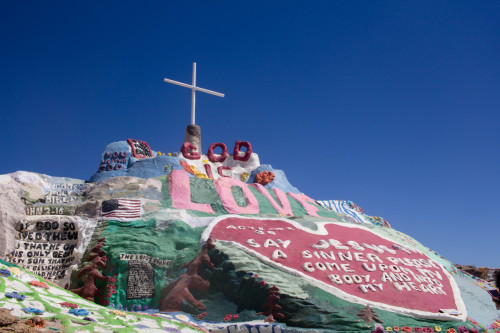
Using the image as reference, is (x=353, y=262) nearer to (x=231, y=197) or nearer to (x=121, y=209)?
(x=231, y=197)

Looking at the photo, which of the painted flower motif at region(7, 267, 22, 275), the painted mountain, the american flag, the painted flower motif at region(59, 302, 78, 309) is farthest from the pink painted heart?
the painted flower motif at region(7, 267, 22, 275)

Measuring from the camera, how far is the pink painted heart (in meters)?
9.38

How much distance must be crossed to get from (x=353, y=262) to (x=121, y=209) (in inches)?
229

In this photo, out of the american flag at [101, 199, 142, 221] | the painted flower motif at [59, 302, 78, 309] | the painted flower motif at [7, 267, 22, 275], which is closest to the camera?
the painted flower motif at [59, 302, 78, 309]

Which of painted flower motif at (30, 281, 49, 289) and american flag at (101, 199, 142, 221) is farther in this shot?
american flag at (101, 199, 142, 221)

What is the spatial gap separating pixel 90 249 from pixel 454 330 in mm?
7932

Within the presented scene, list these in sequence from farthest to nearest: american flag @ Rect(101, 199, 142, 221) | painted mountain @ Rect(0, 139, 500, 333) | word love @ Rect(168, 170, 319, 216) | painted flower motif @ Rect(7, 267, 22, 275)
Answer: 1. word love @ Rect(168, 170, 319, 216)
2. american flag @ Rect(101, 199, 142, 221)
3. painted mountain @ Rect(0, 139, 500, 333)
4. painted flower motif @ Rect(7, 267, 22, 275)

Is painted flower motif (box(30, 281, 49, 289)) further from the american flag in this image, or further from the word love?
the word love

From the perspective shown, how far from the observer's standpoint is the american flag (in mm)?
11078

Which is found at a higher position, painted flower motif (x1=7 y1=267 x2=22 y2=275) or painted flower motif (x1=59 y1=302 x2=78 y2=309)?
painted flower motif (x1=7 y1=267 x2=22 y2=275)

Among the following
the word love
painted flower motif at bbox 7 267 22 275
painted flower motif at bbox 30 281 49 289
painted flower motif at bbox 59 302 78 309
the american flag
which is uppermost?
the word love

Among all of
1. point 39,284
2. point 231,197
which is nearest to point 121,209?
point 231,197

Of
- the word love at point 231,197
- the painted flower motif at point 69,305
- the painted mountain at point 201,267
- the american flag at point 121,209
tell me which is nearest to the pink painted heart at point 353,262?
the painted mountain at point 201,267

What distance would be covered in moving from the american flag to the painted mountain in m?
0.03
